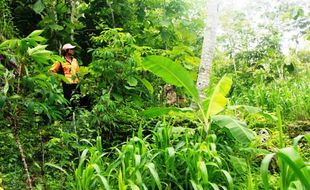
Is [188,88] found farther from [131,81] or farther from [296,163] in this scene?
[296,163]

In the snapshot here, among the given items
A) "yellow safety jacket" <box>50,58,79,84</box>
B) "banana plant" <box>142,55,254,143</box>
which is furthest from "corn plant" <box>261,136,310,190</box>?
"yellow safety jacket" <box>50,58,79,84</box>

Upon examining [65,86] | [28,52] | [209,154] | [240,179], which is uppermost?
[28,52]

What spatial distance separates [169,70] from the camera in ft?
15.1

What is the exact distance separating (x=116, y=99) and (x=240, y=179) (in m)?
2.36

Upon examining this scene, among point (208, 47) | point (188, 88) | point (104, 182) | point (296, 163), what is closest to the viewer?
point (296, 163)

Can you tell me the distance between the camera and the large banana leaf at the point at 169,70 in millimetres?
4508

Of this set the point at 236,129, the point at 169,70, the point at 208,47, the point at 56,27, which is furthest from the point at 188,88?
the point at 56,27

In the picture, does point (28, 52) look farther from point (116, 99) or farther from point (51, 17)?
point (51, 17)

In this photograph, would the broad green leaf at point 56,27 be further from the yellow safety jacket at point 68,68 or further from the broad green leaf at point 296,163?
the broad green leaf at point 296,163

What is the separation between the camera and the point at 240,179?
13.6ft

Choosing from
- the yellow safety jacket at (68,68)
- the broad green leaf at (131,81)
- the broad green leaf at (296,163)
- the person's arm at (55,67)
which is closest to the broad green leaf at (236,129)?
the broad green leaf at (296,163)

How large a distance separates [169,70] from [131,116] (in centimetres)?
148

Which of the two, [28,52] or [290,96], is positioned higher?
[28,52]

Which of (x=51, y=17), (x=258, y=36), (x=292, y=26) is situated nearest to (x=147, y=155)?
(x=51, y=17)
